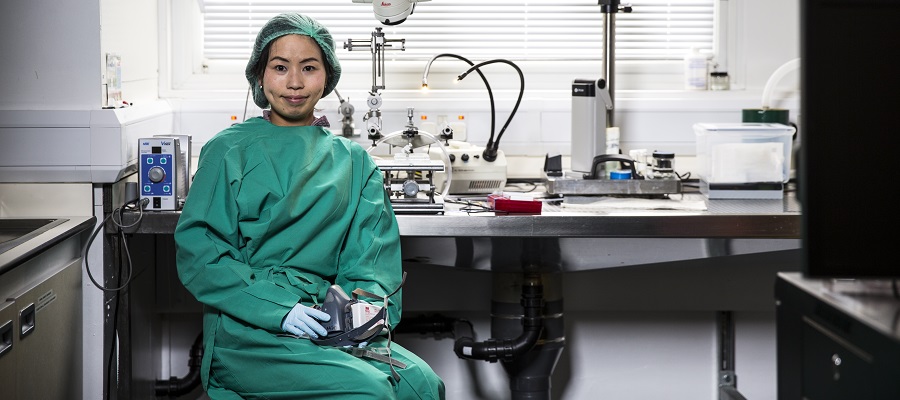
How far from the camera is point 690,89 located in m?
3.09

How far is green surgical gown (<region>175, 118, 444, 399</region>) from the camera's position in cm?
Answer: 199

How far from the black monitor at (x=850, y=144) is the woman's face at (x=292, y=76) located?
1202mm

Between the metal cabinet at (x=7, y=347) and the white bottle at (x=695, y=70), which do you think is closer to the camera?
the metal cabinet at (x=7, y=347)

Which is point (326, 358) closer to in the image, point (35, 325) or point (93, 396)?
point (35, 325)

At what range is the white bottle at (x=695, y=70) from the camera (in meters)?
3.06

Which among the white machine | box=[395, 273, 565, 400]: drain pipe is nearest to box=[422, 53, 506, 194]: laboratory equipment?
the white machine

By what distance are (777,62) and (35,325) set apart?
219cm

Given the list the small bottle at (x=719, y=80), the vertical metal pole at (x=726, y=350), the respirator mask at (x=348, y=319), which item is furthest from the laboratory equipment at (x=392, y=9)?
the vertical metal pole at (x=726, y=350)

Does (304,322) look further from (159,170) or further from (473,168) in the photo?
(473,168)

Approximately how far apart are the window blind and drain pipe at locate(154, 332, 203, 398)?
89cm

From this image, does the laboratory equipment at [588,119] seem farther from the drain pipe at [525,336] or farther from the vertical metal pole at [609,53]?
the drain pipe at [525,336]

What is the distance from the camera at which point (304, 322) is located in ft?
6.49

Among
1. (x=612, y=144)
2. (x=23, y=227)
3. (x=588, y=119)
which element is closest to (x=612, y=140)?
(x=612, y=144)

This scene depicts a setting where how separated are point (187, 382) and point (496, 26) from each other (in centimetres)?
140
